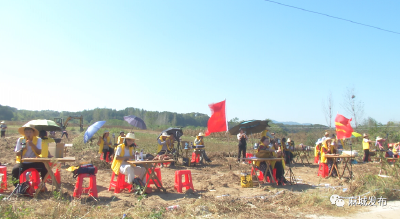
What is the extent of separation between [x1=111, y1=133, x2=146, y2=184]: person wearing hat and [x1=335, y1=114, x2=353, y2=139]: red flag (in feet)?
21.1

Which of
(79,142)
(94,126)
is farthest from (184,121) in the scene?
(94,126)

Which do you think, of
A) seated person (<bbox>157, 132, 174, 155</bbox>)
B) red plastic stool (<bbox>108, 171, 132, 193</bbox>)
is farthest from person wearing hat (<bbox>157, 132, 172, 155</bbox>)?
red plastic stool (<bbox>108, 171, 132, 193</bbox>)

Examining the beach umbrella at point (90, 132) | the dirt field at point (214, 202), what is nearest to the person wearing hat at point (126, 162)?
the dirt field at point (214, 202)

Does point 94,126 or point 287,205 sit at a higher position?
point 94,126

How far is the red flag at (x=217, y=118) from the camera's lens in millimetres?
9945

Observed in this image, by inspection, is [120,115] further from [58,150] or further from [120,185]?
[58,150]

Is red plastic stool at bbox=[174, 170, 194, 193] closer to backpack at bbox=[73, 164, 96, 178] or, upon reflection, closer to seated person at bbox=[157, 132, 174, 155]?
backpack at bbox=[73, 164, 96, 178]

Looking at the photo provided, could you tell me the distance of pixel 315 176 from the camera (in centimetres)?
1040

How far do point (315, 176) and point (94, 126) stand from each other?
8538 mm

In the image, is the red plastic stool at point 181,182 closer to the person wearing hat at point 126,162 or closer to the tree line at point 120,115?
the person wearing hat at point 126,162

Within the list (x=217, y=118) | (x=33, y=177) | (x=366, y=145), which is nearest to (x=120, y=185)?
(x=33, y=177)

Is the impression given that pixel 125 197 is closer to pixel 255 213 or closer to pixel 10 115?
pixel 255 213

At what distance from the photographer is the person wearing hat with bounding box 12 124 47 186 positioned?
621cm

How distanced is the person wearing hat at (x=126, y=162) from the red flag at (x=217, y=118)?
11.0 ft
